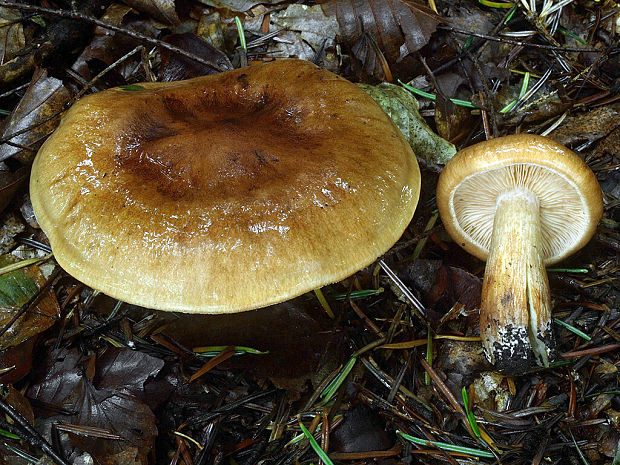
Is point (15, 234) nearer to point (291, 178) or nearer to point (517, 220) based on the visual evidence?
point (291, 178)

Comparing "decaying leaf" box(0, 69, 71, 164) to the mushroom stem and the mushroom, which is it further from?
the mushroom stem

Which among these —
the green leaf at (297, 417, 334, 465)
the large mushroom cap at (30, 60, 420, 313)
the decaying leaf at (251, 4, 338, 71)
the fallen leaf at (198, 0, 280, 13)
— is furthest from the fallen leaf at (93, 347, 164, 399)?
the fallen leaf at (198, 0, 280, 13)

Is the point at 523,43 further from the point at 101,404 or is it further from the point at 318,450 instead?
the point at 101,404

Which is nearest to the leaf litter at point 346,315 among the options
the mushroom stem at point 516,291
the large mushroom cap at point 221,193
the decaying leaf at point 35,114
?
the decaying leaf at point 35,114

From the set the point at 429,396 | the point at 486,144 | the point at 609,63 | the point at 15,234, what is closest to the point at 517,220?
the point at 486,144

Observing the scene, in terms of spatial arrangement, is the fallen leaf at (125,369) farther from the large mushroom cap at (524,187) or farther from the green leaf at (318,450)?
the large mushroom cap at (524,187)

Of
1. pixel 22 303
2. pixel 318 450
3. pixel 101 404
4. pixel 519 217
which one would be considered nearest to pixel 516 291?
pixel 519 217
